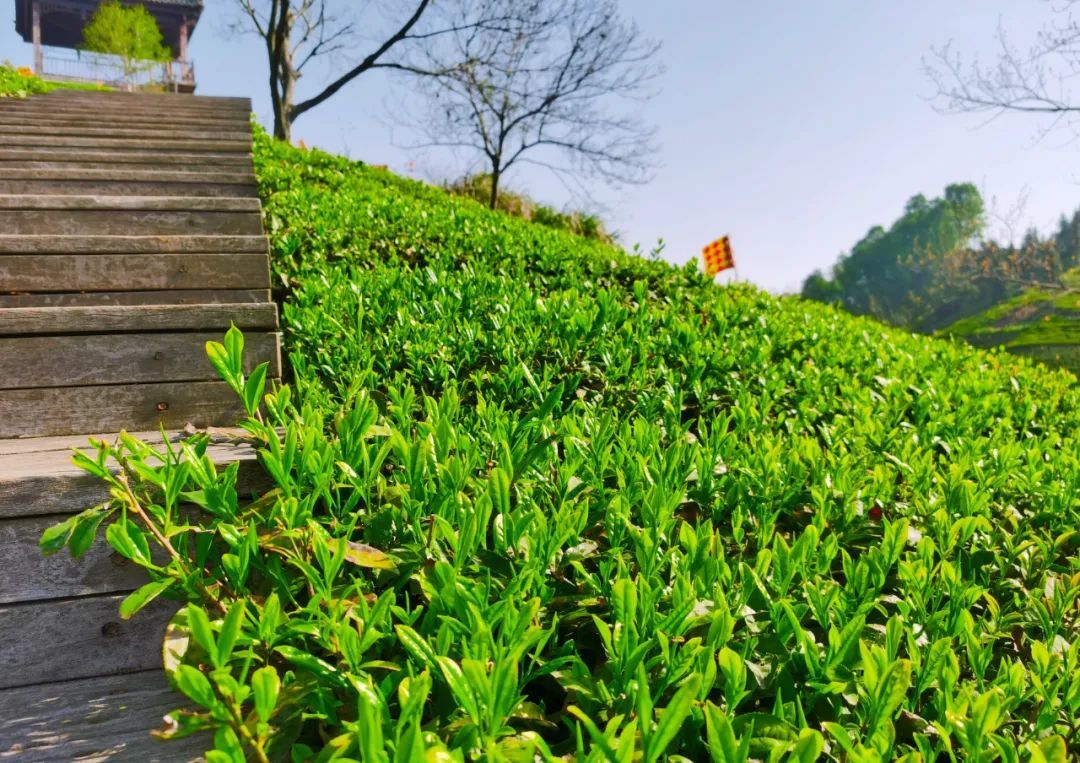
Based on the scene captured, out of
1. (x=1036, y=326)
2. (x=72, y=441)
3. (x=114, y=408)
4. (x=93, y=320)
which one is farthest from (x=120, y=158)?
(x=1036, y=326)

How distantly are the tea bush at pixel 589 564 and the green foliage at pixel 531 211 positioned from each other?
45.6ft

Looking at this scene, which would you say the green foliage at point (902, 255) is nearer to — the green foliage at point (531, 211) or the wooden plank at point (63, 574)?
the green foliage at point (531, 211)

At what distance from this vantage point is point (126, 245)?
396cm

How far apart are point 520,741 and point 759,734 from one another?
1.46 feet

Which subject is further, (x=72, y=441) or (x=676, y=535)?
(x=72, y=441)

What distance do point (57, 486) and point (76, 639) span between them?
0.45m

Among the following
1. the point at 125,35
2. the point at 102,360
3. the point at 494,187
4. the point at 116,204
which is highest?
the point at 125,35

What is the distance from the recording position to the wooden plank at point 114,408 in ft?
9.26

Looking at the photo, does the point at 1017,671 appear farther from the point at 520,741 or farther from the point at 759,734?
the point at 520,741

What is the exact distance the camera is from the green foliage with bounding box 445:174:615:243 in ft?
57.5

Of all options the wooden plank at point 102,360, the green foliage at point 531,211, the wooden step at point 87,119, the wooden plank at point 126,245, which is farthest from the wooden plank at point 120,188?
the green foliage at point 531,211

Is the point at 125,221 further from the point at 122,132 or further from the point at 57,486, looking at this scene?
the point at 122,132

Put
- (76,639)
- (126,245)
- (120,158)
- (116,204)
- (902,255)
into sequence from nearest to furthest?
(76,639)
(126,245)
(116,204)
(120,158)
(902,255)

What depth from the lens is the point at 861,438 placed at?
299 centimetres
